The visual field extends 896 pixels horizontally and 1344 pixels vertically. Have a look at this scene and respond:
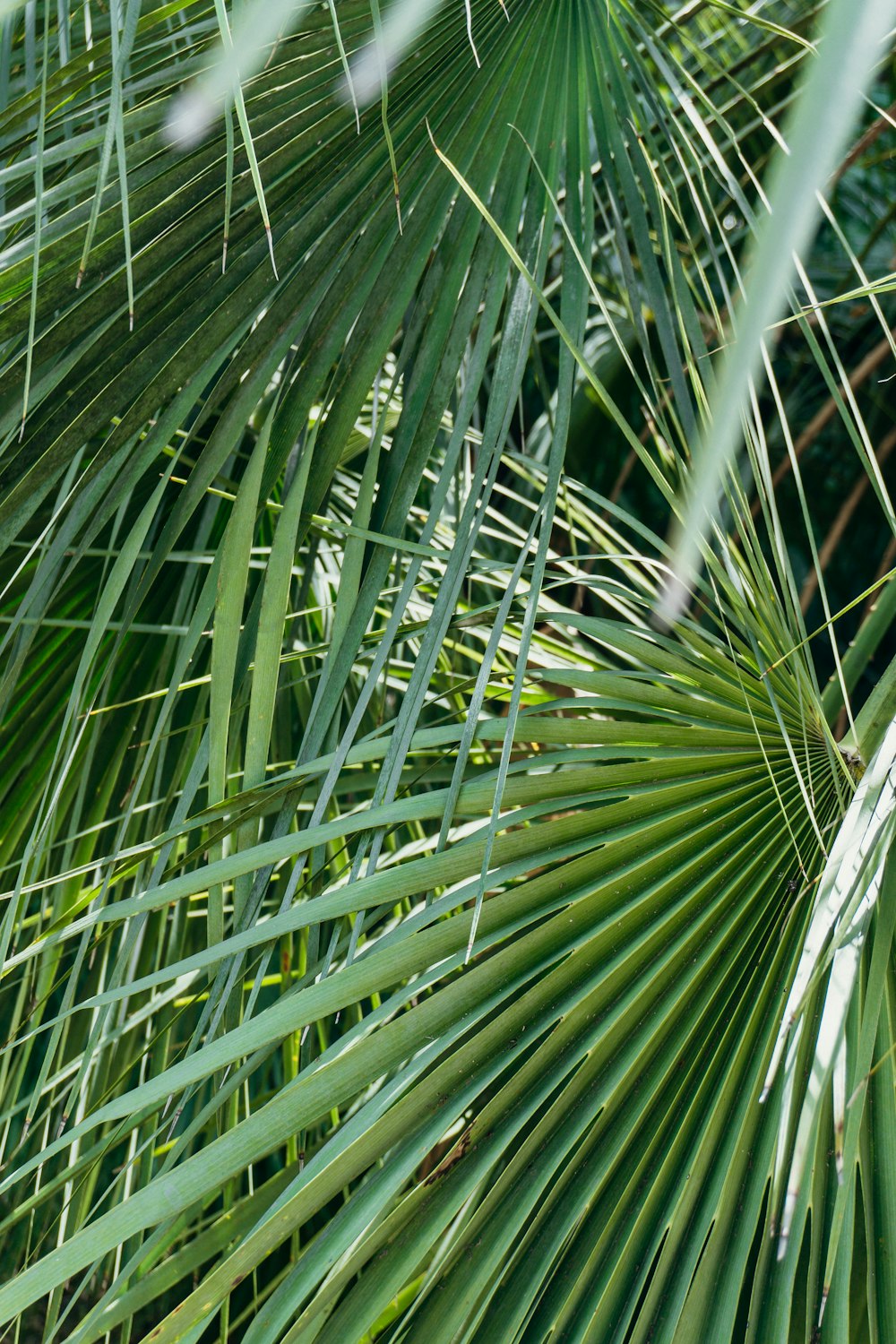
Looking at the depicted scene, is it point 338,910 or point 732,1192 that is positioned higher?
point 338,910

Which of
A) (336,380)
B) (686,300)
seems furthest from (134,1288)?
(686,300)

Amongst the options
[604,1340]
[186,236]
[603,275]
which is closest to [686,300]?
[186,236]

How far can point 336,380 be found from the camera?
2.17 feet

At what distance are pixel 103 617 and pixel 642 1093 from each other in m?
0.38

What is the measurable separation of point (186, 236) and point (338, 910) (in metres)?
0.38

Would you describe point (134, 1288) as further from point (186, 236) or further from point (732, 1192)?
point (186, 236)

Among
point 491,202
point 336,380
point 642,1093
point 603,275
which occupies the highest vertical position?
point 603,275

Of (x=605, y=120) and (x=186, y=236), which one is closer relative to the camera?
(x=186, y=236)

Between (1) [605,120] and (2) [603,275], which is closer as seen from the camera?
(1) [605,120]

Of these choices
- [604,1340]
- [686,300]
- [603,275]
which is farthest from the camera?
[603,275]

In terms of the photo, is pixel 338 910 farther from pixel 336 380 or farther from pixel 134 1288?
pixel 336 380

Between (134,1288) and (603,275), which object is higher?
(603,275)

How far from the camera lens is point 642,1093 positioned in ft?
1.77

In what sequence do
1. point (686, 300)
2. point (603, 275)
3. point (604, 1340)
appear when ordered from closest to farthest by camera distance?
point (604, 1340)
point (686, 300)
point (603, 275)
